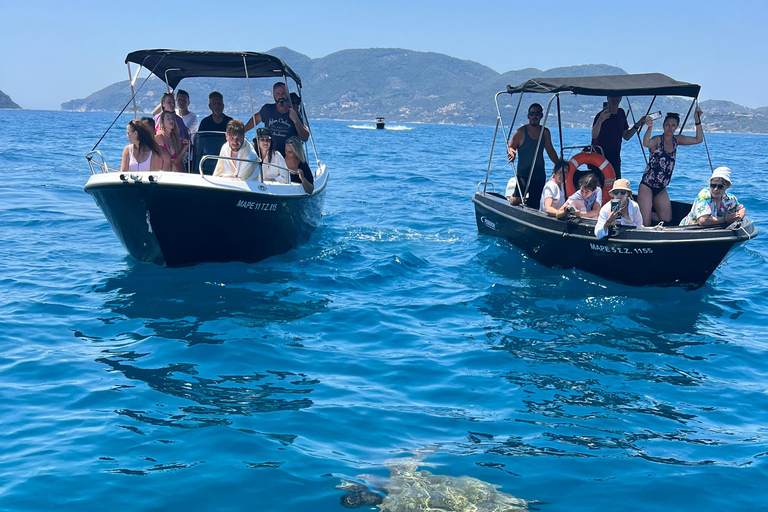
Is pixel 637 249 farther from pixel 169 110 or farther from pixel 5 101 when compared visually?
pixel 5 101

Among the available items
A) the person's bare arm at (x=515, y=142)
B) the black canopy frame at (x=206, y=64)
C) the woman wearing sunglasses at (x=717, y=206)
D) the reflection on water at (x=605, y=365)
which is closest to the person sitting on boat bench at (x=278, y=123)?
the black canopy frame at (x=206, y=64)

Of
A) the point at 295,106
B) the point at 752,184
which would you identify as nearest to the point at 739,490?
the point at 295,106

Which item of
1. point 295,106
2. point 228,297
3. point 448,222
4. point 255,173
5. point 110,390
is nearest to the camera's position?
point 110,390

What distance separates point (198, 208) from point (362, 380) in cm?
387

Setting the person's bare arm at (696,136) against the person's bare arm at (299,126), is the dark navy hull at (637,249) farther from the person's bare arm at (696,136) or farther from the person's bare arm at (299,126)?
the person's bare arm at (299,126)

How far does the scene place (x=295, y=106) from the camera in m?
11.6

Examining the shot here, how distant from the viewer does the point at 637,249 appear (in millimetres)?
8914

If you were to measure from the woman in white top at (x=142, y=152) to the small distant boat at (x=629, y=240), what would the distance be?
219 inches

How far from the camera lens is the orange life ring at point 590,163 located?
1049 cm

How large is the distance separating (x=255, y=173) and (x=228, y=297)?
6.78 feet

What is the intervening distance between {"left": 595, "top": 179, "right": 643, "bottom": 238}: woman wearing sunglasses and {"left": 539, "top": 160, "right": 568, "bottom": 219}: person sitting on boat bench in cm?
103

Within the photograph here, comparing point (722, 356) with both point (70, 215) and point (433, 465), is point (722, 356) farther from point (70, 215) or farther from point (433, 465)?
point (70, 215)

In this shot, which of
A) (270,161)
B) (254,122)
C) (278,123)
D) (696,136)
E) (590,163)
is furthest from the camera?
(278,123)

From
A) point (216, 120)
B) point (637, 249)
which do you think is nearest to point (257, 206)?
point (216, 120)
